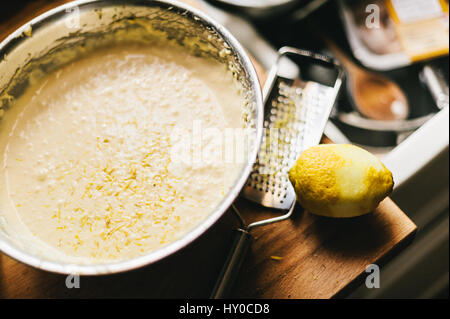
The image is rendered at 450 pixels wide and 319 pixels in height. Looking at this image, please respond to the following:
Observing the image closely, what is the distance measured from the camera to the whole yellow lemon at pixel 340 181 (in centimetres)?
60

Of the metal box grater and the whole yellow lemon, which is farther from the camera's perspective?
the metal box grater

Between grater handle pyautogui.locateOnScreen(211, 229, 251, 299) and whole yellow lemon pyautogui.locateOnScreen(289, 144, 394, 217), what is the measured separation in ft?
0.37

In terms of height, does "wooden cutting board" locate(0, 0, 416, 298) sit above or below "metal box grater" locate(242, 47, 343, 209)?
below

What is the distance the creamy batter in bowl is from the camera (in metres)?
0.66

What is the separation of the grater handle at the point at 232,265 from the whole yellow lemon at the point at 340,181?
0.11m

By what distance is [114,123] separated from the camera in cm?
73

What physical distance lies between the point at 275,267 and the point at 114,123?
14.8 inches

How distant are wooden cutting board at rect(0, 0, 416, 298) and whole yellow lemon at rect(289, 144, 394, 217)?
0.20ft

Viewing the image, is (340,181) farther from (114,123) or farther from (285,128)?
(114,123)

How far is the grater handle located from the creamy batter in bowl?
0.21ft

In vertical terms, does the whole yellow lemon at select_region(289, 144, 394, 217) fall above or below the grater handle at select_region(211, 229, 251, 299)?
above

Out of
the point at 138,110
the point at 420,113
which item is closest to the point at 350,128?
the point at 420,113

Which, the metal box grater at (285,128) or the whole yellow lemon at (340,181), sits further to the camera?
the metal box grater at (285,128)
